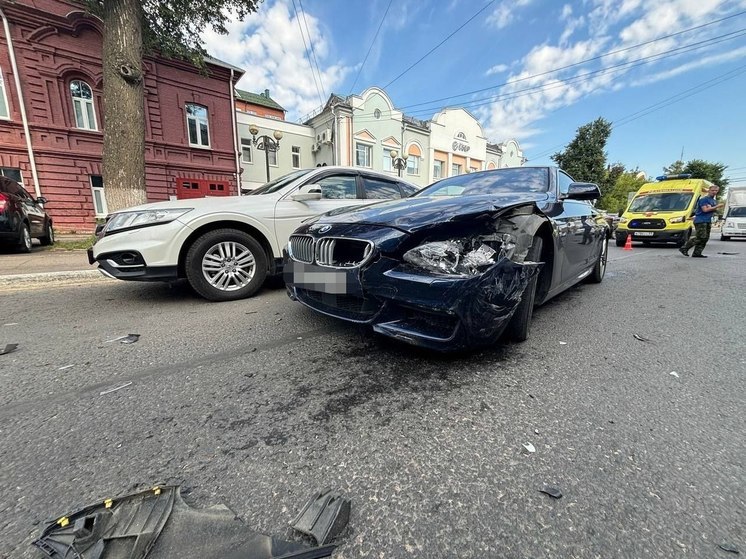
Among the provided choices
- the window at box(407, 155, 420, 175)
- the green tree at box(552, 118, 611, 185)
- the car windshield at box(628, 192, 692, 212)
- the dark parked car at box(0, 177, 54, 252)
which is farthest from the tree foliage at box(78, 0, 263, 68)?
the green tree at box(552, 118, 611, 185)

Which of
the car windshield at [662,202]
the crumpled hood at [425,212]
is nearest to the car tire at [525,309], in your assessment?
the crumpled hood at [425,212]

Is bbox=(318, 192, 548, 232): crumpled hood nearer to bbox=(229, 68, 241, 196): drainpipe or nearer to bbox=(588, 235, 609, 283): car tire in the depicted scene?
bbox=(588, 235, 609, 283): car tire

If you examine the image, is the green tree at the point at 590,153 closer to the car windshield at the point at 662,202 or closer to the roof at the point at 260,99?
the car windshield at the point at 662,202

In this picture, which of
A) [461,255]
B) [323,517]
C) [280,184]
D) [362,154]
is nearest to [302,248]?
[461,255]

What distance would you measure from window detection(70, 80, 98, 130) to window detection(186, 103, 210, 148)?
3519 millimetres

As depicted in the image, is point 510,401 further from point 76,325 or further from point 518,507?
point 76,325

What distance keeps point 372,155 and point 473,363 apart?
78.3 feet

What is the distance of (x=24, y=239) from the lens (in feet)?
22.8

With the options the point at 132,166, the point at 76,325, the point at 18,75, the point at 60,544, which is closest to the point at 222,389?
the point at 60,544

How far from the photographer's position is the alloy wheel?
143 inches

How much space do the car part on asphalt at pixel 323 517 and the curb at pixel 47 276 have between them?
5511 mm

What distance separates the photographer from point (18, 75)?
40.3ft

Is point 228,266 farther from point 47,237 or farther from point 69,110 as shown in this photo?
point 69,110

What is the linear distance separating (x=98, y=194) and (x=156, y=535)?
17.5 m
